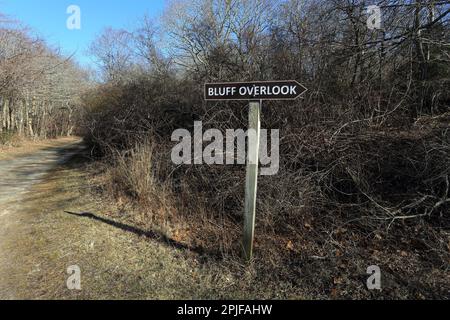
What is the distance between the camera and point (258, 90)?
14.2 ft

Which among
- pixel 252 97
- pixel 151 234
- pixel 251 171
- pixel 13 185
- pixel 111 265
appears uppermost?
pixel 252 97

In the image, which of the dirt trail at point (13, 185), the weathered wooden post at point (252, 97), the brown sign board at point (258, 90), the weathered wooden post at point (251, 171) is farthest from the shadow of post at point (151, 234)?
the brown sign board at point (258, 90)

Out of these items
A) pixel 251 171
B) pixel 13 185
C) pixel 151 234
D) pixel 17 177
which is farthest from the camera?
pixel 17 177

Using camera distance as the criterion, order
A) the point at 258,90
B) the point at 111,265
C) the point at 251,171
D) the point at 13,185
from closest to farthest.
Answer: the point at 258,90 → the point at 251,171 → the point at 111,265 → the point at 13,185

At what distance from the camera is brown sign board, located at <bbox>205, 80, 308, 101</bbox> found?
420 centimetres

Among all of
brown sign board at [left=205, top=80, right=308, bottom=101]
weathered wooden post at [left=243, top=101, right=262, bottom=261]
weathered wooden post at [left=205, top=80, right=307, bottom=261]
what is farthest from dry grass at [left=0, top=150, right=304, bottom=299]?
brown sign board at [left=205, top=80, right=308, bottom=101]

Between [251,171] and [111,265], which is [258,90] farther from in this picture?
[111,265]

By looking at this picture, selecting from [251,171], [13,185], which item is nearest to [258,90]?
[251,171]

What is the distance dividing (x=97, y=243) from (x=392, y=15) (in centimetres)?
669

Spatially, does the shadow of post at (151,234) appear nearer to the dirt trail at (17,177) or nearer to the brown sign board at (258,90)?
the dirt trail at (17,177)

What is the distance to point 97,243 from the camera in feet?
18.0

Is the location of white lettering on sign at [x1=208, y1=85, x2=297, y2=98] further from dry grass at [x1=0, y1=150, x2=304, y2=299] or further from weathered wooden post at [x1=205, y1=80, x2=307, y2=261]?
dry grass at [x1=0, y1=150, x2=304, y2=299]

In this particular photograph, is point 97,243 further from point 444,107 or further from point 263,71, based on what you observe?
point 444,107

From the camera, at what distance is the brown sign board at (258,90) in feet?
13.8
